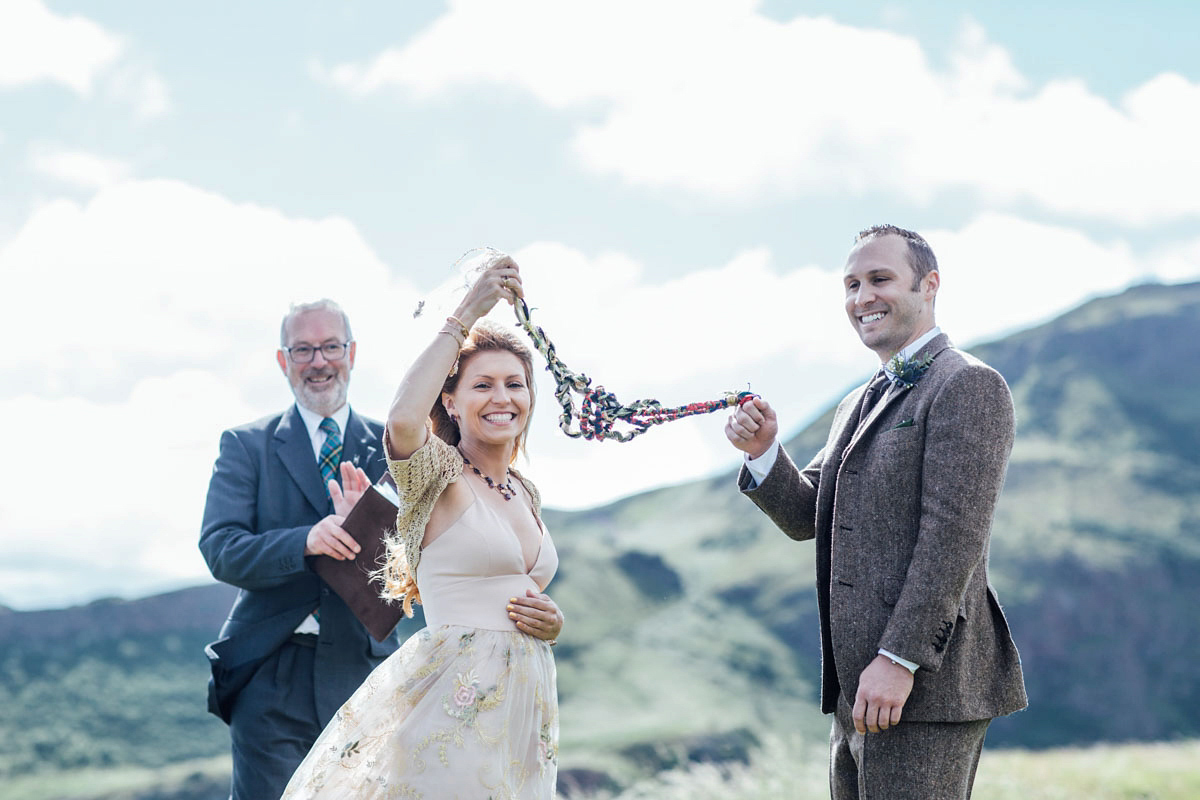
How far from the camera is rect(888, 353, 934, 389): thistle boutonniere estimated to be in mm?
3570

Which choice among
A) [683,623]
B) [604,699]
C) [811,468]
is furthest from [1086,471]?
[811,468]

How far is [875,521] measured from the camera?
11.3 feet

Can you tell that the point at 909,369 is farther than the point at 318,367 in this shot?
No

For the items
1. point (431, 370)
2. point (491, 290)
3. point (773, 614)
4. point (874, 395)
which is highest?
point (491, 290)

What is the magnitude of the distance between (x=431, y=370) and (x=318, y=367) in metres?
1.67

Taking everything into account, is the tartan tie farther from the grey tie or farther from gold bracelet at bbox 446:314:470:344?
the grey tie

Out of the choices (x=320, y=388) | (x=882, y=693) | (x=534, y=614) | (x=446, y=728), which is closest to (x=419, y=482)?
(x=534, y=614)

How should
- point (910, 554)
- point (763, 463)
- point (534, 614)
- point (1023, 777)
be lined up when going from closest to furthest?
point (910, 554), point (534, 614), point (763, 463), point (1023, 777)

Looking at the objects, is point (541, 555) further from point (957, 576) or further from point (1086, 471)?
point (1086, 471)

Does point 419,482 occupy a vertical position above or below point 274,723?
above

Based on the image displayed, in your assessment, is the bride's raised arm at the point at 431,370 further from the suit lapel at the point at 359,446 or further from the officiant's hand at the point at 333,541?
the suit lapel at the point at 359,446

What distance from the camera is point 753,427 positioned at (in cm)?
386

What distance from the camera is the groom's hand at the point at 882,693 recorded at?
127 inches

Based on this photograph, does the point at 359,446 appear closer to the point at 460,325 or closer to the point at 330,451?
the point at 330,451
